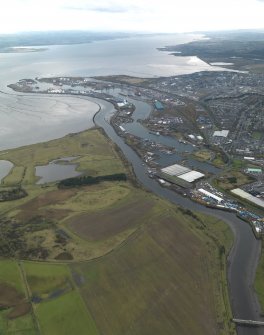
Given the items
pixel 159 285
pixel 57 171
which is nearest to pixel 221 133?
pixel 57 171

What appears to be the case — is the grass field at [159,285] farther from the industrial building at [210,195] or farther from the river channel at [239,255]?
the industrial building at [210,195]

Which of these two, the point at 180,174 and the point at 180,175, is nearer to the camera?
the point at 180,175

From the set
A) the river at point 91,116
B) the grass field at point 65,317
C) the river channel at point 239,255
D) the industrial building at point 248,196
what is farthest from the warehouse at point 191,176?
the grass field at point 65,317

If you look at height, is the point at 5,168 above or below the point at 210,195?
above

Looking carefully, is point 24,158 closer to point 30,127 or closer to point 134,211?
point 30,127

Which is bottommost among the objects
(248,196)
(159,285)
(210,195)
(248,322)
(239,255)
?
(239,255)

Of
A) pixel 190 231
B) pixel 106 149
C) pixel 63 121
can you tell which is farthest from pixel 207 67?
pixel 190 231

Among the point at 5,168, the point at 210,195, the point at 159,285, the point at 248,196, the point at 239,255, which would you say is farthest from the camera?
the point at 5,168

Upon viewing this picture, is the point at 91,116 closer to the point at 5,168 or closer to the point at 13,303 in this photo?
the point at 5,168
